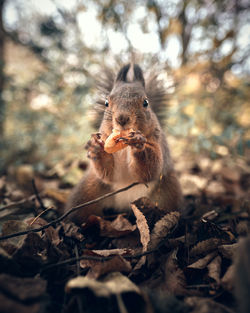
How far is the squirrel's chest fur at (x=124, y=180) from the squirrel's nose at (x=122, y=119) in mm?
323

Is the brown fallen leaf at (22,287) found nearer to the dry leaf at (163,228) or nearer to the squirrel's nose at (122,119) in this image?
the dry leaf at (163,228)

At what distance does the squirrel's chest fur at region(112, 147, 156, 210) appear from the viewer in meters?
1.80

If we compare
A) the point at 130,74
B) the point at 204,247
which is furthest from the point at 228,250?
the point at 130,74

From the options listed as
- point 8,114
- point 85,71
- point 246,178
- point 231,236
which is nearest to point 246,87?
point 246,178

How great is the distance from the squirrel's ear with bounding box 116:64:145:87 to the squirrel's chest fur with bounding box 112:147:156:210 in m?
0.63

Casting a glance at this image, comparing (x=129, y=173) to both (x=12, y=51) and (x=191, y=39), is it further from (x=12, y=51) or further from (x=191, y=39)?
(x=12, y=51)

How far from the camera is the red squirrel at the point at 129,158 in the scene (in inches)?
60.0

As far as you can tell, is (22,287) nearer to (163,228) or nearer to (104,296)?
(104,296)

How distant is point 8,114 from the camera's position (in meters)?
3.89

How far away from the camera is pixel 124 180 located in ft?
5.97

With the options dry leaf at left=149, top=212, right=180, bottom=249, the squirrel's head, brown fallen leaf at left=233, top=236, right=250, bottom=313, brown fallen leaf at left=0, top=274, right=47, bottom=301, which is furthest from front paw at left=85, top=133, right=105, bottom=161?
brown fallen leaf at left=233, top=236, right=250, bottom=313

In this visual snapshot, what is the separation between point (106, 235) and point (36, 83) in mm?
2980

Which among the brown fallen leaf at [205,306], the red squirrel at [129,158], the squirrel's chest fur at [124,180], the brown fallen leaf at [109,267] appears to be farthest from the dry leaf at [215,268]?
the squirrel's chest fur at [124,180]

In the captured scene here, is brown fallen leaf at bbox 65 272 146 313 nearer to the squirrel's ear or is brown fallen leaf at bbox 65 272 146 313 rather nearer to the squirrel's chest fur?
the squirrel's chest fur
